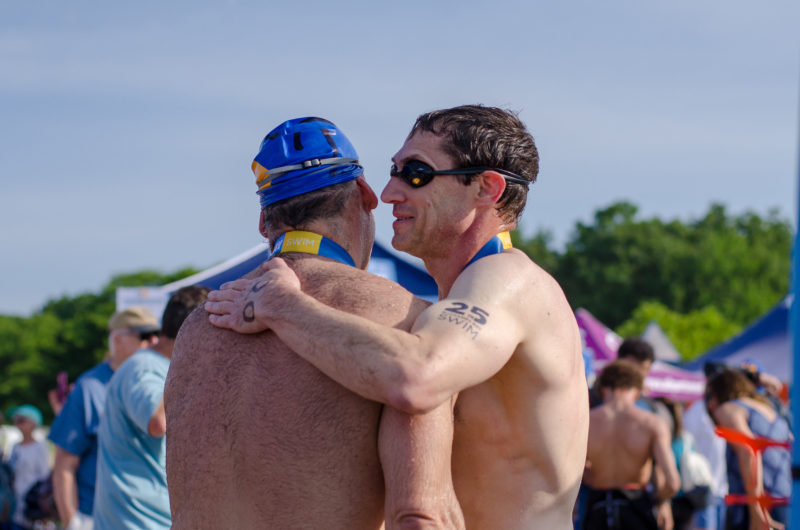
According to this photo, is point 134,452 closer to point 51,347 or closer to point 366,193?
point 366,193

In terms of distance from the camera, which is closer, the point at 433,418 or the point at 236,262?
the point at 433,418

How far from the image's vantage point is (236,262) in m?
9.21

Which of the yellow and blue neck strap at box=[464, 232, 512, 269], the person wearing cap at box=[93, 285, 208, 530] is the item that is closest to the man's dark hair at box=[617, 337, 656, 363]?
the person wearing cap at box=[93, 285, 208, 530]

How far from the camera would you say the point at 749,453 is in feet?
23.5

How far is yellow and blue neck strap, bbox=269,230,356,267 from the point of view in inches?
95.1

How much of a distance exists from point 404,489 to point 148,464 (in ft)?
10.1

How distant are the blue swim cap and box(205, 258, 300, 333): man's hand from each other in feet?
0.71

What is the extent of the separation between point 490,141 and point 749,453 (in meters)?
5.38

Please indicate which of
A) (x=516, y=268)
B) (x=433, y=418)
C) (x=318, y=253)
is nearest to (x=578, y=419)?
(x=516, y=268)

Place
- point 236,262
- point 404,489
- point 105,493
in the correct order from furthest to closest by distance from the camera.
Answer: point 236,262
point 105,493
point 404,489

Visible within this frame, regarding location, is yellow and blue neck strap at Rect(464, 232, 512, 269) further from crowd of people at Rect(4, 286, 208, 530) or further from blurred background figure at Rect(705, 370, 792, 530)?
blurred background figure at Rect(705, 370, 792, 530)

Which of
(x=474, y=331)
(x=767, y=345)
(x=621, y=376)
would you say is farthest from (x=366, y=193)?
(x=767, y=345)

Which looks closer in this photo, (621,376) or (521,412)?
(521,412)

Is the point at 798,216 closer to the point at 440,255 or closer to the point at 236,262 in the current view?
the point at 440,255
